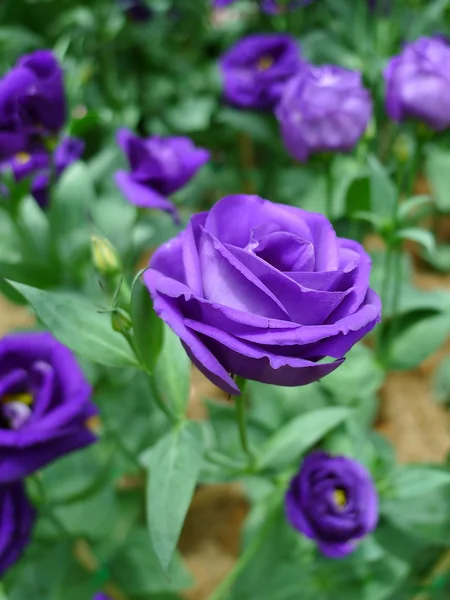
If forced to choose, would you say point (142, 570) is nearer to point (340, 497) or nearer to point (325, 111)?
point (340, 497)

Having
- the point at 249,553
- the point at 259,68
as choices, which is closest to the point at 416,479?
the point at 249,553

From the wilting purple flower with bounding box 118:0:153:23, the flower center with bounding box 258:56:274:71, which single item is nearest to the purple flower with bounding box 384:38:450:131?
the flower center with bounding box 258:56:274:71

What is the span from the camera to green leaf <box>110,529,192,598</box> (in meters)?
0.88

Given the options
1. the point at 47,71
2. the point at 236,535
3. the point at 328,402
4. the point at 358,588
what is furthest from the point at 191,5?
the point at 358,588

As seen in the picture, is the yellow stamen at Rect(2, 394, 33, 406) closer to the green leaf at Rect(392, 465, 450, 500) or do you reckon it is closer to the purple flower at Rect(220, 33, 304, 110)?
the green leaf at Rect(392, 465, 450, 500)

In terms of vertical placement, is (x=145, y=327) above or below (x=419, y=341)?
above

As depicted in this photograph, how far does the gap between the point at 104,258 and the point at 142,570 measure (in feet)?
1.78

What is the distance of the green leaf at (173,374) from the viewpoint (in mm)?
598

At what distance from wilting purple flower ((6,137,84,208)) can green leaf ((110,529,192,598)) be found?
0.50 m

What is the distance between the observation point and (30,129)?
750 millimetres

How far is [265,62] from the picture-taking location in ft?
3.64

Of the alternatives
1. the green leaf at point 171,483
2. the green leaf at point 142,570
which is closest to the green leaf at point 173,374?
the green leaf at point 171,483

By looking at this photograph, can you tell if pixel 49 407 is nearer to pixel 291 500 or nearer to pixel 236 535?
pixel 291 500

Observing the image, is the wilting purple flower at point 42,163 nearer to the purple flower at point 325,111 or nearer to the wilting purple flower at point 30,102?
the wilting purple flower at point 30,102
